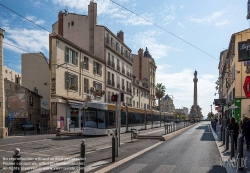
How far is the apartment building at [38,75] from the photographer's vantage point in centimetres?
3506

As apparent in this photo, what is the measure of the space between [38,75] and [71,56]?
6.08m

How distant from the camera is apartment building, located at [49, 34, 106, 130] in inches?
1135

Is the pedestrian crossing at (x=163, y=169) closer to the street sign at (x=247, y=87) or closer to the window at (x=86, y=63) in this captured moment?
the street sign at (x=247, y=87)

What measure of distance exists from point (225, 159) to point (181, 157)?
164cm

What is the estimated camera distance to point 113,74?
44.5 m

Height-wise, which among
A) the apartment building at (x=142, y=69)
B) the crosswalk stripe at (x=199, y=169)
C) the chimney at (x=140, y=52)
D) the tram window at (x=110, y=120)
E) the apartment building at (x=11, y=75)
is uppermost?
the chimney at (x=140, y=52)

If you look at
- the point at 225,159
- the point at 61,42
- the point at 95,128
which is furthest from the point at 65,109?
the point at 225,159

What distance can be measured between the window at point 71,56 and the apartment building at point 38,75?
4407mm

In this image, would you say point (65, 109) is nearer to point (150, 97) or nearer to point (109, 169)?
point (109, 169)

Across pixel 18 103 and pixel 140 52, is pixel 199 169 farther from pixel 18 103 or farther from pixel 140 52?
pixel 140 52

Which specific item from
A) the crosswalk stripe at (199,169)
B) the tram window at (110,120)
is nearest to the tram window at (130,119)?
the tram window at (110,120)

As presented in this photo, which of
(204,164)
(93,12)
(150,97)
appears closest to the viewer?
(204,164)

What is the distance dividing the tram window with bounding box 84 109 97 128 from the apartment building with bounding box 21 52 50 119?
1406 centimetres

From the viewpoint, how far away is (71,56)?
3219cm
